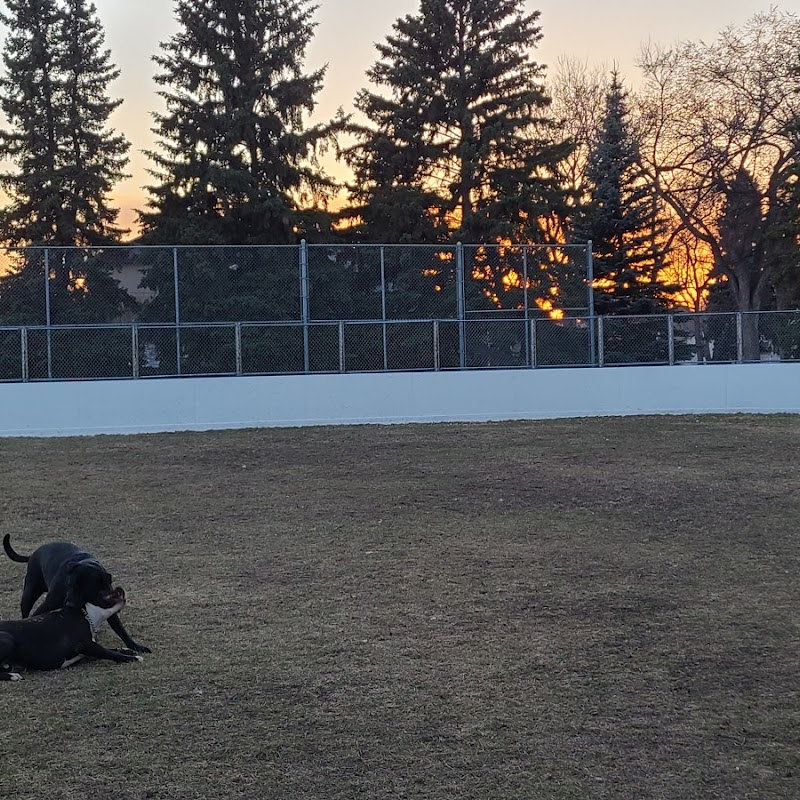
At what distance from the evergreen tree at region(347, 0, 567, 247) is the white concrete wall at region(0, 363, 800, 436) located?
40.6ft

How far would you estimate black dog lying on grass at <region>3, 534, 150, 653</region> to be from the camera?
4.81 m

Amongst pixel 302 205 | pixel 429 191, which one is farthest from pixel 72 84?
pixel 429 191

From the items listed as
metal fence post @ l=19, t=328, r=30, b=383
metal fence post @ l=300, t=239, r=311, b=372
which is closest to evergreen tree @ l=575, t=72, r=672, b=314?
metal fence post @ l=300, t=239, r=311, b=372

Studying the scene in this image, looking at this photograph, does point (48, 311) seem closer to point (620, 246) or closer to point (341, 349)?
point (341, 349)

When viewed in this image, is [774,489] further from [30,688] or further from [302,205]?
[302,205]

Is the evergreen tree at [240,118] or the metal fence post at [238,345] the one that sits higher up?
the evergreen tree at [240,118]

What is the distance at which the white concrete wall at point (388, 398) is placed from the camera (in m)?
15.9

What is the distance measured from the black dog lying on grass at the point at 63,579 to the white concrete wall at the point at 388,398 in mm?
10886

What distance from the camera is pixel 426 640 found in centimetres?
528

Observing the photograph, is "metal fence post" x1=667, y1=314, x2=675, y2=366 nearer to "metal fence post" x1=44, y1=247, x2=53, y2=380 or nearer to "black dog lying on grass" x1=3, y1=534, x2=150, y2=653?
"metal fence post" x1=44, y1=247, x2=53, y2=380

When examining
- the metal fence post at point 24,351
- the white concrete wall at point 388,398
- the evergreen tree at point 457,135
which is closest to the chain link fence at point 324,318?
the metal fence post at point 24,351

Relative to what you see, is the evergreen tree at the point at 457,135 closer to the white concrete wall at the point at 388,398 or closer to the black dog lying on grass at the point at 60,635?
the white concrete wall at the point at 388,398

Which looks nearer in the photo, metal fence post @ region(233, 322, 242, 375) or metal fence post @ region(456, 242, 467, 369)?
metal fence post @ region(233, 322, 242, 375)

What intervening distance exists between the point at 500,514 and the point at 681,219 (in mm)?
32164
